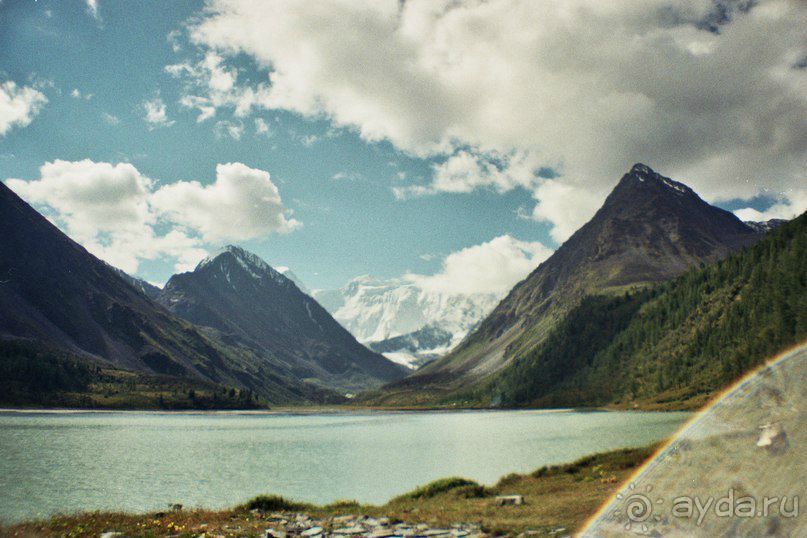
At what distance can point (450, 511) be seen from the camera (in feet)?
102

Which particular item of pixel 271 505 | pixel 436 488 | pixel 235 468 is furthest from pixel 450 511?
pixel 235 468

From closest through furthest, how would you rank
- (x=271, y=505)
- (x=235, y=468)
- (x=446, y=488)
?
(x=271, y=505) < (x=446, y=488) < (x=235, y=468)

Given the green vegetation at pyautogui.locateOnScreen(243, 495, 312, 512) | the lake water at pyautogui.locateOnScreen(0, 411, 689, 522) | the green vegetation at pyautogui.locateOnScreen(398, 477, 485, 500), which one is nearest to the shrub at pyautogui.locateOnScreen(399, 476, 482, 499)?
the green vegetation at pyautogui.locateOnScreen(398, 477, 485, 500)

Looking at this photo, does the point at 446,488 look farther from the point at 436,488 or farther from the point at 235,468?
the point at 235,468

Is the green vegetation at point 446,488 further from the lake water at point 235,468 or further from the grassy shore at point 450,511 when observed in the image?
the lake water at point 235,468

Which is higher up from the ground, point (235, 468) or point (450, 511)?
point (450, 511)

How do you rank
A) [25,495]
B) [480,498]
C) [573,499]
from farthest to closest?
[25,495] < [480,498] < [573,499]

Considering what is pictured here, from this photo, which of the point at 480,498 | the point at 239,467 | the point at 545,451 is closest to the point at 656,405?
the point at 545,451

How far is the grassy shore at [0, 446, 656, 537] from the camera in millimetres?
24391

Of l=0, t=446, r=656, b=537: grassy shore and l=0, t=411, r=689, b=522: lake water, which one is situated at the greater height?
l=0, t=446, r=656, b=537: grassy shore

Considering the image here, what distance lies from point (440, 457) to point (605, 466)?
36270 millimetres

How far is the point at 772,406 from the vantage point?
1301 centimetres

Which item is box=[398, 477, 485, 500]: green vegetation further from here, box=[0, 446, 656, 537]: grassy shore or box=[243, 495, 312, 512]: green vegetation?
box=[243, 495, 312, 512]: green vegetation

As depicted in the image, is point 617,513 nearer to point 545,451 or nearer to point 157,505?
point 157,505
